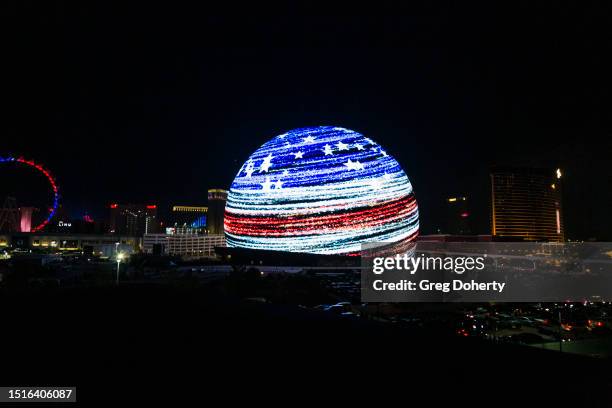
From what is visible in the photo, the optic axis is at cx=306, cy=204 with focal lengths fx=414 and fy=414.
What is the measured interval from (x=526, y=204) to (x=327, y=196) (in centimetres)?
7350

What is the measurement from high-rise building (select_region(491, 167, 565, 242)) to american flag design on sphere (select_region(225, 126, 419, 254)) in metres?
63.0

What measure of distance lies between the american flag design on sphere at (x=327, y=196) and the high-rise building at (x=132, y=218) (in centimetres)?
8240

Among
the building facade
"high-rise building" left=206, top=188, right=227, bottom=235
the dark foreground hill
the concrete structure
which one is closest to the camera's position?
the dark foreground hill

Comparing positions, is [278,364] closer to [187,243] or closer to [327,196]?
[327,196]

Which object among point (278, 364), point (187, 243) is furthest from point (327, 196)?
point (187, 243)

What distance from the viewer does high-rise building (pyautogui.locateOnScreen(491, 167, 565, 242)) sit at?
3172 inches

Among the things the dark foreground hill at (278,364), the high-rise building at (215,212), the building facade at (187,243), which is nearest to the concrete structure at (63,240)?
the building facade at (187,243)

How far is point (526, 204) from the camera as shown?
82.3 metres

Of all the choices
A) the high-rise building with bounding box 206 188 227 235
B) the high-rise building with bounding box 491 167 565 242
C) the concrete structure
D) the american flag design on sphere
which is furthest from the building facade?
the high-rise building with bounding box 491 167 565 242

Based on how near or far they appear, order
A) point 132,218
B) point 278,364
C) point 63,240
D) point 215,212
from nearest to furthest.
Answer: point 278,364 → point 63,240 → point 215,212 → point 132,218

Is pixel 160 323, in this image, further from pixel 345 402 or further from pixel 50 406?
pixel 345 402

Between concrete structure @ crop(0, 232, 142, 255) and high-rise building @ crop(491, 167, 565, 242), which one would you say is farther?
high-rise building @ crop(491, 167, 565, 242)

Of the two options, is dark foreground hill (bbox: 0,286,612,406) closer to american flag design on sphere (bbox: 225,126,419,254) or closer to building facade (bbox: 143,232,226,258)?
american flag design on sphere (bbox: 225,126,419,254)

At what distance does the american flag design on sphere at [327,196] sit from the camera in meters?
22.6
